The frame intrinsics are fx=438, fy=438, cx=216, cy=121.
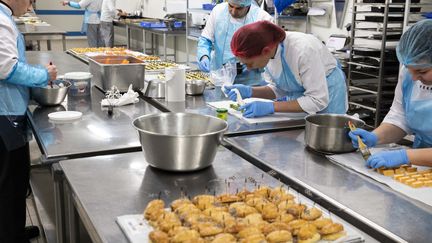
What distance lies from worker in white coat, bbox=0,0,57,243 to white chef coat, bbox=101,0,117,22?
20.8 feet

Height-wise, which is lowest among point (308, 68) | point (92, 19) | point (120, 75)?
point (120, 75)

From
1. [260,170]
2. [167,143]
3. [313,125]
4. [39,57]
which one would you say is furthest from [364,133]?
[39,57]

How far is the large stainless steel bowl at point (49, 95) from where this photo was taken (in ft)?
8.41

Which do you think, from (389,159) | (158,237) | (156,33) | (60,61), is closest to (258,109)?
(389,159)

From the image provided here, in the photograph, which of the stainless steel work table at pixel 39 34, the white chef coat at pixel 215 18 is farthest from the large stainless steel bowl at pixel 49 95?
the stainless steel work table at pixel 39 34

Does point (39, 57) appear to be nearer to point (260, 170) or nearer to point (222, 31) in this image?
point (222, 31)

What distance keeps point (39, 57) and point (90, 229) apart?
3.59 m

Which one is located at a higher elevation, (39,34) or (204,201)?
(39,34)

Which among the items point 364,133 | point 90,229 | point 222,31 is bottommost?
point 90,229

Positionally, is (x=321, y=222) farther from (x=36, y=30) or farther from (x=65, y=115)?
(x=36, y=30)

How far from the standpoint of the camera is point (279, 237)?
44.3 inches

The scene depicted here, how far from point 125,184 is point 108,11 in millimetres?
7548

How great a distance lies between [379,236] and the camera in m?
1.23

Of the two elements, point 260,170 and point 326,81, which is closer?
point 260,170
